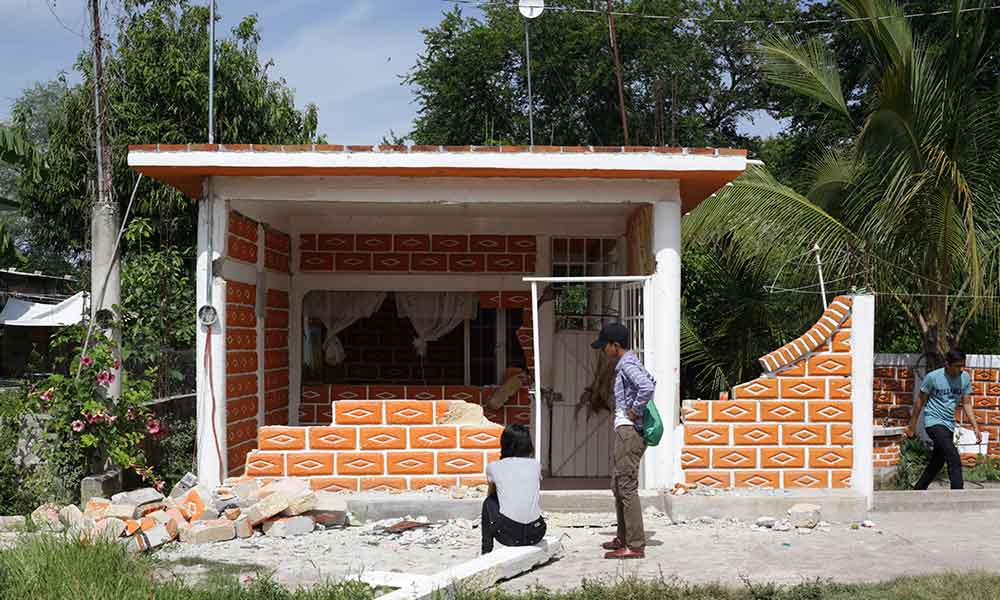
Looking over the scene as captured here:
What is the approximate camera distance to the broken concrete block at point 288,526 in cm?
828

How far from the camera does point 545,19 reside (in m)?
30.6

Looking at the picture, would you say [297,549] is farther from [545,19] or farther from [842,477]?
[545,19]

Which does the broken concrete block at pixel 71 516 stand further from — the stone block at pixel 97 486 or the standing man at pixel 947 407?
the standing man at pixel 947 407

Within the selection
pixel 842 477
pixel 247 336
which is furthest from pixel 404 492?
pixel 842 477

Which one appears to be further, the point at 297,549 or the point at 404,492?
the point at 404,492

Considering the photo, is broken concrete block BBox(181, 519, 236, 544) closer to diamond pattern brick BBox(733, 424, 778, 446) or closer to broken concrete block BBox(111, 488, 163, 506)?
broken concrete block BBox(111, 488, 163, 506)

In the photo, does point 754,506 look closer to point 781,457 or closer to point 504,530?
point 781,457

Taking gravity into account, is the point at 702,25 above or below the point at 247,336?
above

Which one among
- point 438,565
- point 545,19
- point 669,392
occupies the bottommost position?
point 438,565

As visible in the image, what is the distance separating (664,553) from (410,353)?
25.0ft

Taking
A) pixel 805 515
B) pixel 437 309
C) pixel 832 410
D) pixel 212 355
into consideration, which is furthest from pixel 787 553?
pixel 437 309

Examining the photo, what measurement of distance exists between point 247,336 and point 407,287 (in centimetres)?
251

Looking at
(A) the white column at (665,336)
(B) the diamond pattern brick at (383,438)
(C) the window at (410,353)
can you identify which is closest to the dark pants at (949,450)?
(A) the white column at (665,336)

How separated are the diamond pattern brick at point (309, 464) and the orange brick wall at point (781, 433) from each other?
3.20 meters
